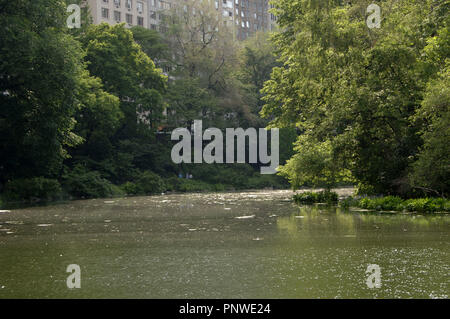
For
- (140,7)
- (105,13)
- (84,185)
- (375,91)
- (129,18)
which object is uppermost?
(140,7)

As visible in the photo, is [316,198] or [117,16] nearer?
[316,198]

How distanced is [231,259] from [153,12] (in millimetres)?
100218

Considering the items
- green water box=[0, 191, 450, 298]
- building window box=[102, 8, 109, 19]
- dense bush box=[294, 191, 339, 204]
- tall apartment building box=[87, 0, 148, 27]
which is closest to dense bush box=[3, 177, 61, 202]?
dense bush box=[294, 191, 339, 204]

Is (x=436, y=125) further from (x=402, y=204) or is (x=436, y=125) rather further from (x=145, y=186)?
(x=145, y=186)

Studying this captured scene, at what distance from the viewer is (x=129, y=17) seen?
9988 cm

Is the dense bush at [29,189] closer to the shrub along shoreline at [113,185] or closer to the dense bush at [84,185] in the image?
the shrub along shoreline at [113,185]

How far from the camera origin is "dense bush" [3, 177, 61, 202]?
37.7m

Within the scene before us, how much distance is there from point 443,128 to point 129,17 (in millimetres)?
85969

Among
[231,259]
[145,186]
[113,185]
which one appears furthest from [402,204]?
[145,186]

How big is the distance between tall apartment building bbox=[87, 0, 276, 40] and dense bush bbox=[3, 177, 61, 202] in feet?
120

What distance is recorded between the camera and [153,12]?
106 meters

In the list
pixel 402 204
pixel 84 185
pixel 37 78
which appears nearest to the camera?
pixel 402 204

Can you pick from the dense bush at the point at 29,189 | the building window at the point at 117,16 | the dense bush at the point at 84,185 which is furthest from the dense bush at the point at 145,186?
the building window at the point at 117,16
